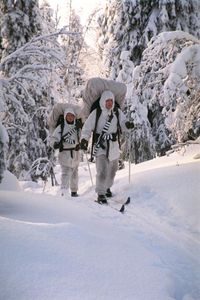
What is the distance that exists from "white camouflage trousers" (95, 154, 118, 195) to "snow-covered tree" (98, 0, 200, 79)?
10208mm

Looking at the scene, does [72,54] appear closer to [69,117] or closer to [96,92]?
[69,117]

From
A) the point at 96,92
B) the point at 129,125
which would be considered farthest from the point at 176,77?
the point at 96,92

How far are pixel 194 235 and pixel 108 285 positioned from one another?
2.71 m

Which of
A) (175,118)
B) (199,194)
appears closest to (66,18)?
(175,118)

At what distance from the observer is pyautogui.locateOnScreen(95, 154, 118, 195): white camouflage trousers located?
24.2 feet

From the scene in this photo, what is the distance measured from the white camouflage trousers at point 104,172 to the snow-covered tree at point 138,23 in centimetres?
1021

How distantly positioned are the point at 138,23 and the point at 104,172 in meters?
12.7

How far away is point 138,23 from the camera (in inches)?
733

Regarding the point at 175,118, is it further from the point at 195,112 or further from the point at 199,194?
the point at 199,194

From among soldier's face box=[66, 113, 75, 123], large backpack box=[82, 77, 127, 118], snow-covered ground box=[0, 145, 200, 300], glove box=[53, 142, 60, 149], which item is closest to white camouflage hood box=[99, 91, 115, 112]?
large backpack box=[82, 77, 127, 118]

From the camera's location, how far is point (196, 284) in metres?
3.28

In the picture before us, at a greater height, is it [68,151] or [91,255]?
[91,255]

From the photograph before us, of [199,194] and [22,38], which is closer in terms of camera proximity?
[199,194]

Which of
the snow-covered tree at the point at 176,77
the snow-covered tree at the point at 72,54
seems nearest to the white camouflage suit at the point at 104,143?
A: the snow-covered tree at the point at 176,77
